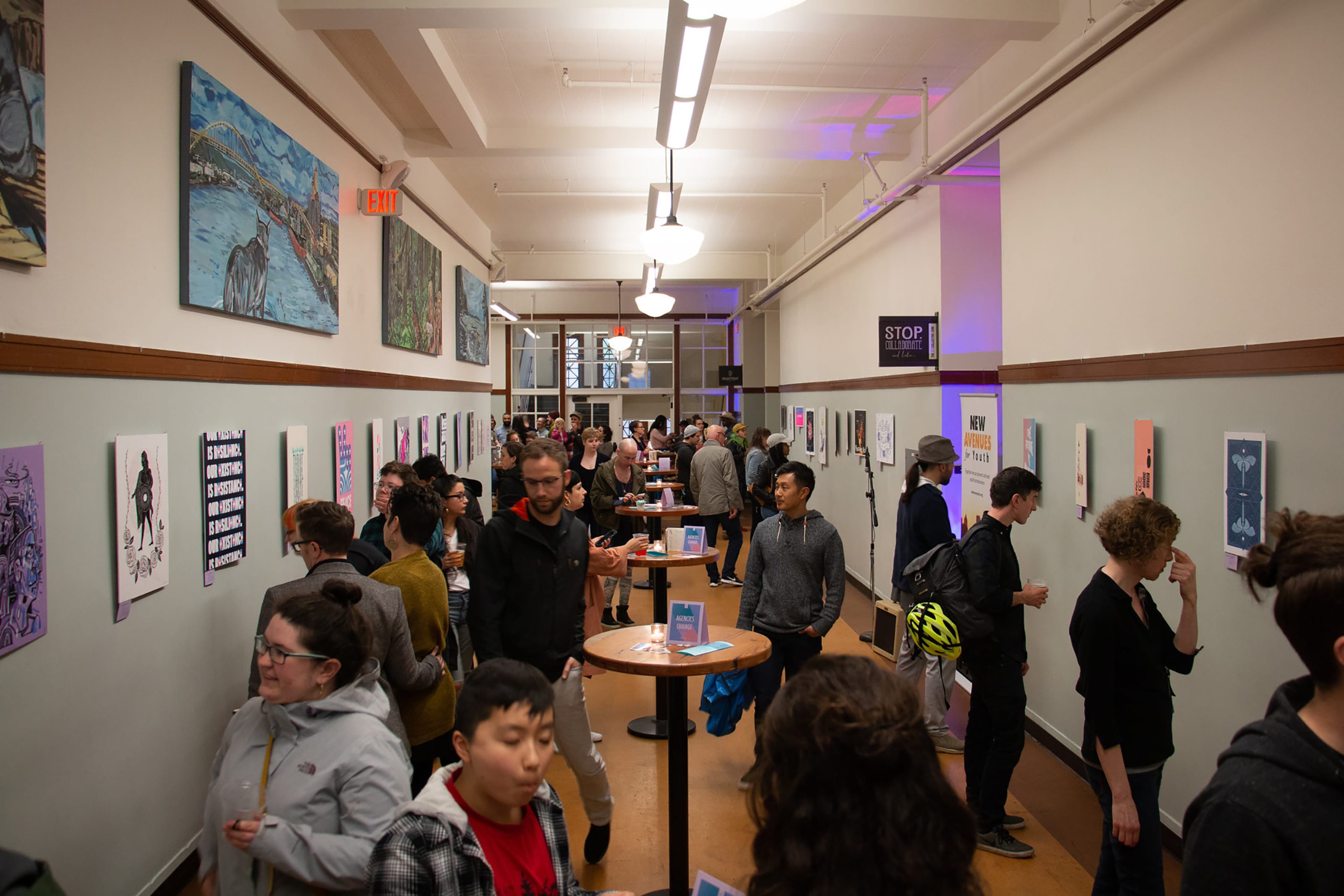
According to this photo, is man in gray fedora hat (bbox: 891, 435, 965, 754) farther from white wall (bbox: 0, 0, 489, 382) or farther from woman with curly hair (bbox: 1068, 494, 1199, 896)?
white wall (bbox: 0, 0, 489, 382)

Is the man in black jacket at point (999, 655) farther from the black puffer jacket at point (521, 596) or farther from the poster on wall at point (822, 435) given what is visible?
the poster on wall at point (822, 435)

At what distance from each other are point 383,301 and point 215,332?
2.83 m

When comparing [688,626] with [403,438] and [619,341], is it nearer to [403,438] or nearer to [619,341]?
[403,438]

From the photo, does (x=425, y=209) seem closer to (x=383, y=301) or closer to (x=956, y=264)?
(x=383, y=301)

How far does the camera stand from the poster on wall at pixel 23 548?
242 centimetres

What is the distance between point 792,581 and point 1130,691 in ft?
5.64

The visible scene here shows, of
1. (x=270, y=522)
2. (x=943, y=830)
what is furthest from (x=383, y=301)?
(x=943, y=830)

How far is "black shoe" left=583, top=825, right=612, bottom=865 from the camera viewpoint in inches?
142

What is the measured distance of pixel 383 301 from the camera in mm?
6594

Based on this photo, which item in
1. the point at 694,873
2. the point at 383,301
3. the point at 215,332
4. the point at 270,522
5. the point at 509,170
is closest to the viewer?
the point at 694,873

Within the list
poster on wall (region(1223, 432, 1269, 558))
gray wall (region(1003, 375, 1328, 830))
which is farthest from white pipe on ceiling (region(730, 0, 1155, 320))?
poster on wall (region(1223, 432, 1269, 558))

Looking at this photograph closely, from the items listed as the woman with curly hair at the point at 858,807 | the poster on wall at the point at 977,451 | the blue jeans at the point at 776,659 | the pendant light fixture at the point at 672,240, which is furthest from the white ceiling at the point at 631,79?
the woman with curly hair at the point at 858,807

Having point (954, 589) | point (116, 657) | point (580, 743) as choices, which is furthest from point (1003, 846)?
point (116, 657)

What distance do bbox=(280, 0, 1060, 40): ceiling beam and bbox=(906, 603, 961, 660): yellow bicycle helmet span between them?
334cm
